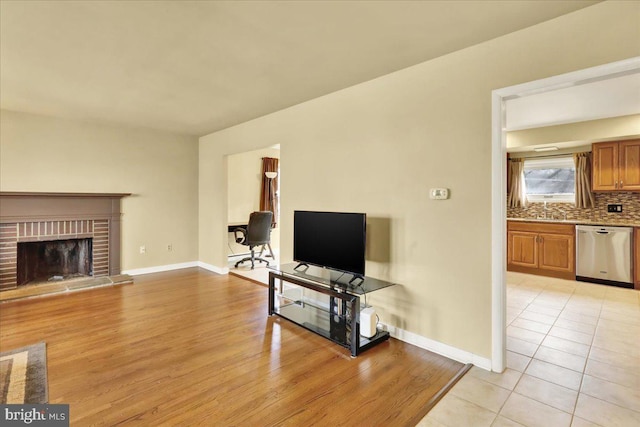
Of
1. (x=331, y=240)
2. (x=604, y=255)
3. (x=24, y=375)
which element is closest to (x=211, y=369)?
(x=24, y=375)

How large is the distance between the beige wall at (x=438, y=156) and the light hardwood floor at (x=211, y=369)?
480 mm

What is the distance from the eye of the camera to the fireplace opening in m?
4.70

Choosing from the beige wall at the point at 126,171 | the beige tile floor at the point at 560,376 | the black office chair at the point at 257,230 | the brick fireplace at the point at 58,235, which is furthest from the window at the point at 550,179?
the brick fireplace at the point at 58,235

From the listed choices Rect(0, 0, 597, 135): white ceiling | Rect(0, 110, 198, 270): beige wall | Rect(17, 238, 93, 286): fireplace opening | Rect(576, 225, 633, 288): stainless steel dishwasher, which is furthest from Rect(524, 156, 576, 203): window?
Rect(17, 238, 93, 286): fireplace opening

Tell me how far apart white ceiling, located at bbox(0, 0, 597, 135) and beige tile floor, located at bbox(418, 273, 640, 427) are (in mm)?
2519

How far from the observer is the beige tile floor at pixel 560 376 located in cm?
193

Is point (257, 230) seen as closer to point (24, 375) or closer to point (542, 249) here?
point (24, 375)

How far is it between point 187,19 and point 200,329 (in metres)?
2.73

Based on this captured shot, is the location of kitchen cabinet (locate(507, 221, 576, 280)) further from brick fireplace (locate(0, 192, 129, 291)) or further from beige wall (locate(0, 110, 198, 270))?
brick fireplace (locate(0, 192, 129, 291))

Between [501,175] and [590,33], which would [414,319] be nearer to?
[501,175]

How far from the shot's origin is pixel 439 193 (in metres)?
2.68

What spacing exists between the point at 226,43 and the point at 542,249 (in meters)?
5.67

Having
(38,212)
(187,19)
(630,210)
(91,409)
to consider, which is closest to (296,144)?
(187,19)

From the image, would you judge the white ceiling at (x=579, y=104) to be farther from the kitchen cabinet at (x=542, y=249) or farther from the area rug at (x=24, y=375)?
the area rug at (x=24, y=375)
